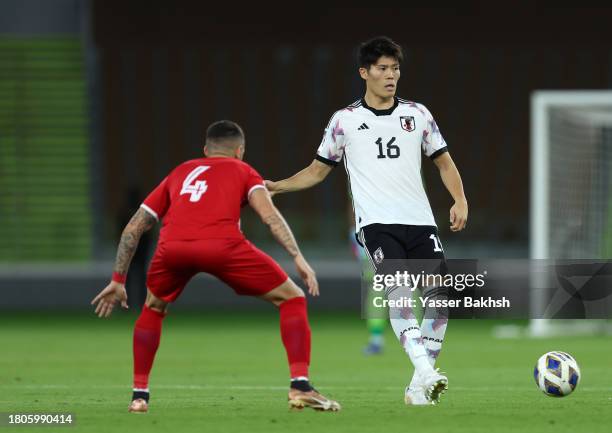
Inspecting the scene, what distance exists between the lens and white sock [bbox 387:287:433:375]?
7637mm

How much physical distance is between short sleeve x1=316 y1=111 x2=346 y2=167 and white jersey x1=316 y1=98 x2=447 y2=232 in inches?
1.8

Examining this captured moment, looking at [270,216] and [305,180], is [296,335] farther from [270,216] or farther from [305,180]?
[305,180]

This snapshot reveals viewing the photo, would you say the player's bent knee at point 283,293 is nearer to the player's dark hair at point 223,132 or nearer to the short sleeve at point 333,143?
the player's dark hair at point 223,132

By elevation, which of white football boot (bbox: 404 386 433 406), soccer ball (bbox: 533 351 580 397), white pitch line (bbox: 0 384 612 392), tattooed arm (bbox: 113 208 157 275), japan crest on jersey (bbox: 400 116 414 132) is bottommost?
white pitch line (bbox: 0 384 612 392)

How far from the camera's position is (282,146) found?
22.5 metres

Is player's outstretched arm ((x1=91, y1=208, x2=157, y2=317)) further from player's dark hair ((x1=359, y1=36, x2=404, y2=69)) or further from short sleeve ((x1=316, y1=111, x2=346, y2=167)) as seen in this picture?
player's dark hair ((x1=359, y1=36, x2=404, y2=69))

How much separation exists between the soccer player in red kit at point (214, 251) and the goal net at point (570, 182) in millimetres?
8488

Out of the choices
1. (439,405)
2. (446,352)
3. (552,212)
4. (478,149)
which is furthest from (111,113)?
(439,405)

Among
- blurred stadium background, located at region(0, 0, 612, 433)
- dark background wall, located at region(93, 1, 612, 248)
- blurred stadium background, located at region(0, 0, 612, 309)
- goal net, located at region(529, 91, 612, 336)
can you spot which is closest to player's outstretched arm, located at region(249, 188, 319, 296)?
goal net, located at region(529, 91, 612, 336)

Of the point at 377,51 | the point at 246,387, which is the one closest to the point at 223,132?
the point at 377,51

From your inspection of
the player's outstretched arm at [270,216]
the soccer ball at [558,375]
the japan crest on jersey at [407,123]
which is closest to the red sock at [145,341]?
the player's outstretched arm at [270,216]

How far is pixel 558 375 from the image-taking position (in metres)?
8.29

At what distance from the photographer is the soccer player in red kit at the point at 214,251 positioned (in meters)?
7.30

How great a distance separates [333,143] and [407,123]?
1.59 feet
